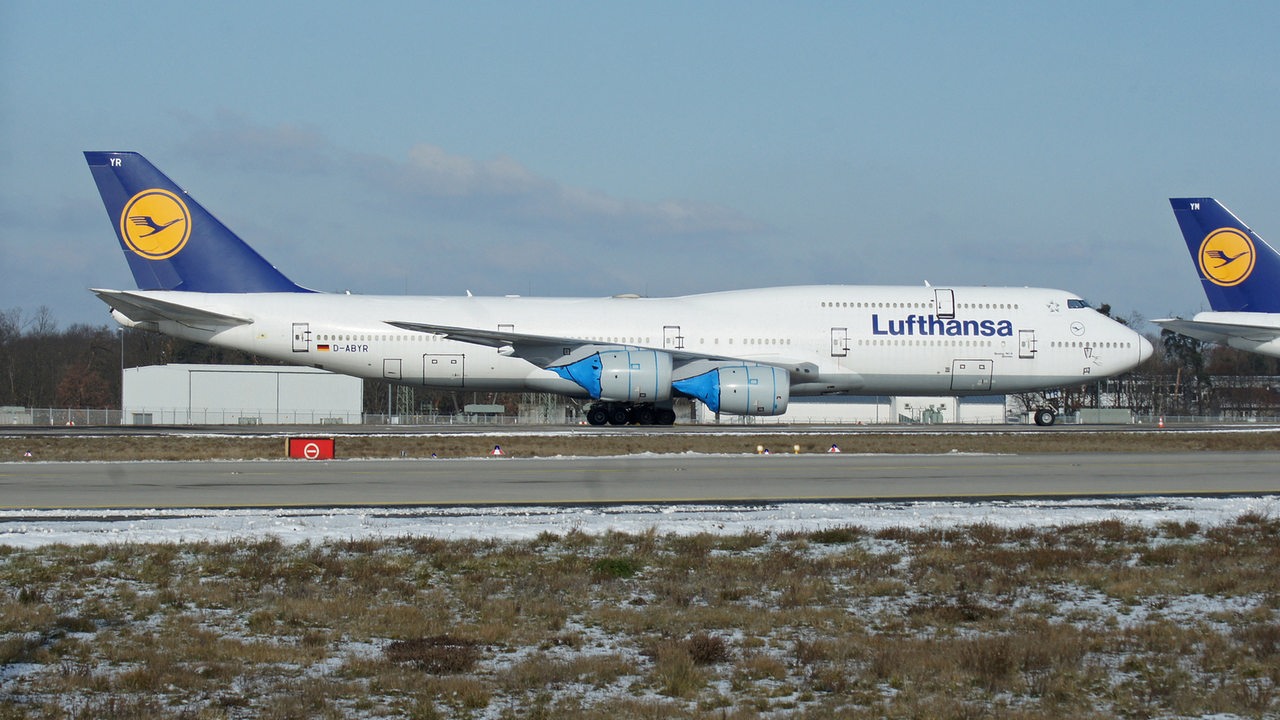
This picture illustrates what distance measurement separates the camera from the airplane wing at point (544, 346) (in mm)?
35000

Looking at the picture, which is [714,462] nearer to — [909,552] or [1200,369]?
[909,552]

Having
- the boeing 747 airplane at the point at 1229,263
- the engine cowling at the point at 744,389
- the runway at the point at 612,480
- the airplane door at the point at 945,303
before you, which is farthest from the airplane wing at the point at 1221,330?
the runway at the point at 612,480

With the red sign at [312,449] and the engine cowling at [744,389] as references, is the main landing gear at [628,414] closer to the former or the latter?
the engine cowling at [744,389]

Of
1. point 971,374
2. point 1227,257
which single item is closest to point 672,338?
point 971,374

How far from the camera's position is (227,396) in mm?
64188

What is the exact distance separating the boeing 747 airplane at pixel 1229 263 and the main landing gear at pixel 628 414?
1720cm

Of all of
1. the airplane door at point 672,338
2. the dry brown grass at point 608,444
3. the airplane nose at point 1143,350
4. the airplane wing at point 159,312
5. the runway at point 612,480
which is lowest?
the runway at point 612,480

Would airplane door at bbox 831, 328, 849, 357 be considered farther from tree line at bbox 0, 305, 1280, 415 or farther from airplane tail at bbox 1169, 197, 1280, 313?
tree line at bbox 0, 305, 1280, 415

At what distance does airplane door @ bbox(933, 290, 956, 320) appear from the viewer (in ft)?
125

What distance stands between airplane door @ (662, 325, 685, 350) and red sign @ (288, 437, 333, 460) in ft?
49.0

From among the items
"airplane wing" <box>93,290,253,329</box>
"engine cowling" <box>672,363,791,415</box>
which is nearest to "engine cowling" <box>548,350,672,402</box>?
"engine cowling" <box>672,363,791,415</box>

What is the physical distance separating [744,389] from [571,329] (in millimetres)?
5988

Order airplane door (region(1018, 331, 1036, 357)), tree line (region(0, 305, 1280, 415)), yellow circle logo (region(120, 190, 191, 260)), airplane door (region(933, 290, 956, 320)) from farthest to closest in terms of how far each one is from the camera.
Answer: tree line (region(0, 305, 1280, 415))
airplane door (region(1018, 331, 1036, 357))
airplane door (region(933, 290, 956, 320))
yellow circle logo (region(120, 190, 191, 260))

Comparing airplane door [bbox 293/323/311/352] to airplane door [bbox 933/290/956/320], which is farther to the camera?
airplane door [bbox 933/290/956/320]
